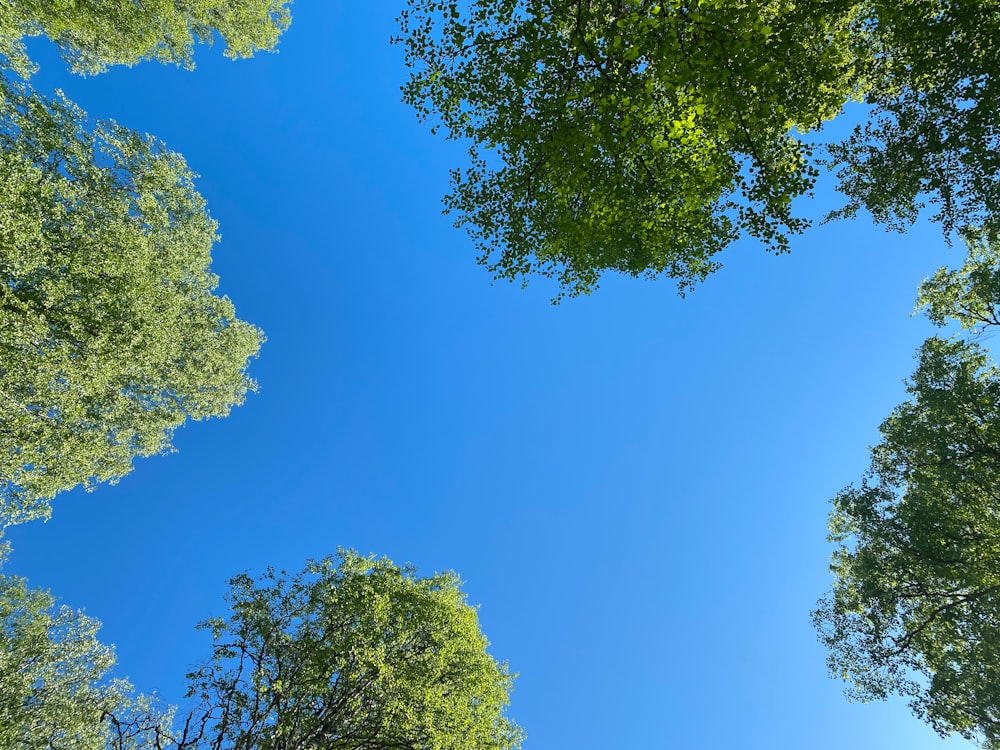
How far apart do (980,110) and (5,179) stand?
2474 cm

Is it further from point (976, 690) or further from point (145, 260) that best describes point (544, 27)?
point (976, 690)

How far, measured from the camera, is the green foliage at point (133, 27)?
49.0 ft

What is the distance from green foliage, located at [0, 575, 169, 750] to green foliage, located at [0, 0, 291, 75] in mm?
23692

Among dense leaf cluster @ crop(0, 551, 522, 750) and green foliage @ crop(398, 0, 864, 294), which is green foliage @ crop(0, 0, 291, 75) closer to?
green foliage @ crop(398, 0, 864, 294)

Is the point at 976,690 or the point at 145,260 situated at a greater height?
the point at 145,260

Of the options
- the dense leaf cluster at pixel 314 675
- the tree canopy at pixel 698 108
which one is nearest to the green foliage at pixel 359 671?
the dense leaf cluster at pixel 314 675

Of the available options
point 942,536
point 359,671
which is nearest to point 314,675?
point 359,671

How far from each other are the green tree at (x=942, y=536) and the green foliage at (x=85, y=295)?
2931cm

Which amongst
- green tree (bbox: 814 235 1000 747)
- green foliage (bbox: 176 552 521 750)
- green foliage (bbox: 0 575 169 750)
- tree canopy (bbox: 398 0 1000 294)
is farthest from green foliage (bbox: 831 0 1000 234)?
green foliage (bbox: 0 575 169 750)

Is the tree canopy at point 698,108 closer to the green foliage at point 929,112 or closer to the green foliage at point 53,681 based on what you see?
the green foliage at point 929,112

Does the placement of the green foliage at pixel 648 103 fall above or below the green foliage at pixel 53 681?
above

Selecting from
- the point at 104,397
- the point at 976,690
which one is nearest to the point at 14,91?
the point at 104,397

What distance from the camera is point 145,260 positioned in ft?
51.5

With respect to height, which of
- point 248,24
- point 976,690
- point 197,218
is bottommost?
point 976,690
